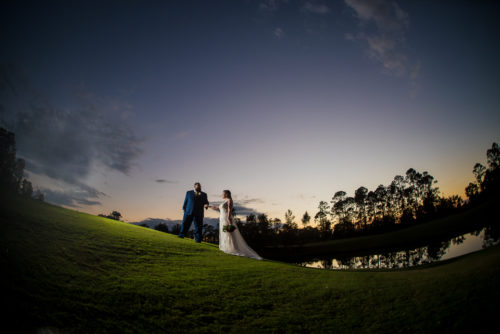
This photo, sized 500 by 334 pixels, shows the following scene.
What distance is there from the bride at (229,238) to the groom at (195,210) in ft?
2.86

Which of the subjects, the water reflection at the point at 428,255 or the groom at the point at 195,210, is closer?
the groom at the point at 195,210

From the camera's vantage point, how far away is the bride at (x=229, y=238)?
11.9m

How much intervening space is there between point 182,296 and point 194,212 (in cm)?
Answer: 832

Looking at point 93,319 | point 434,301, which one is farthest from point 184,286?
point 434,301

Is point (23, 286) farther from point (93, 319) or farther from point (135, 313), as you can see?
point (135, 313)

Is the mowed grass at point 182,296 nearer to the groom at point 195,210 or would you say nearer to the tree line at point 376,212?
the groom at point 195,210

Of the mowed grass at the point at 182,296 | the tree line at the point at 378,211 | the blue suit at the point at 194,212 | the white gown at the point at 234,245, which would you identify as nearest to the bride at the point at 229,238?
the white gown at the point at 234,245

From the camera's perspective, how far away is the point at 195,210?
12695 millimetres

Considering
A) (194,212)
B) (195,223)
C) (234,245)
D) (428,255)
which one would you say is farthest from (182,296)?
(428,255)

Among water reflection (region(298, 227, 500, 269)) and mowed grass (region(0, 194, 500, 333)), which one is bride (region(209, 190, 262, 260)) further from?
water reflection (region(298, 227, 500, 269))

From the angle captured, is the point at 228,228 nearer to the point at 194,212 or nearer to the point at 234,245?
the point at 234,245

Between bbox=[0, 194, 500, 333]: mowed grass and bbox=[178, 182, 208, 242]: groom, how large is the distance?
19.1 feet

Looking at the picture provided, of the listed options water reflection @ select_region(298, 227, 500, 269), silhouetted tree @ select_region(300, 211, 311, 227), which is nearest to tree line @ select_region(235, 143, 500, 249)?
silhouetted tree @ select_region(300, 211, 311, 227)

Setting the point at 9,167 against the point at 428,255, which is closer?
the point at 9,167
